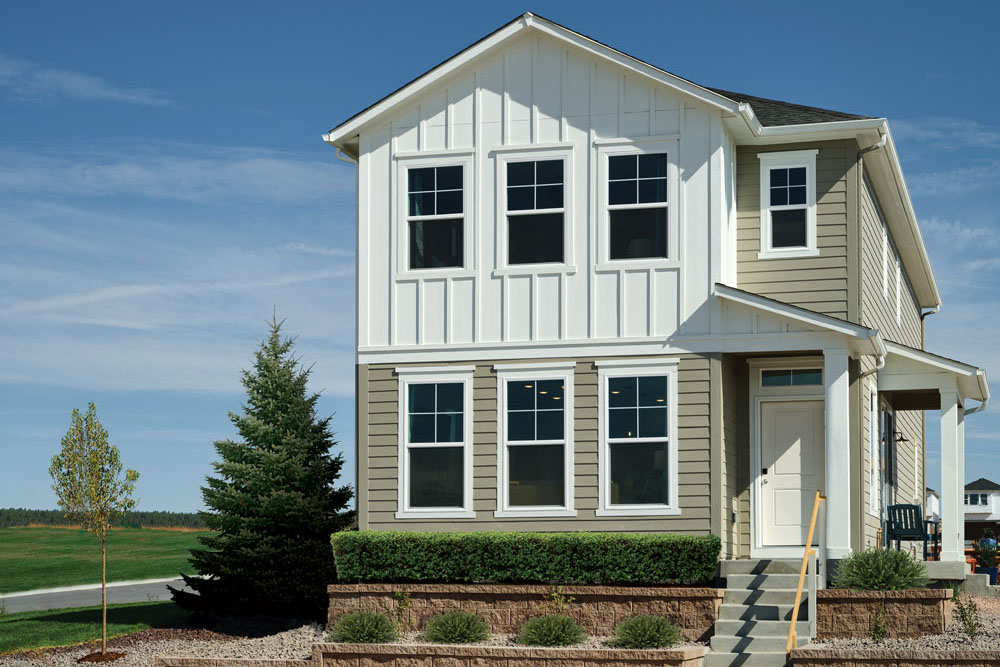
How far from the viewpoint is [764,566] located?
626 inches

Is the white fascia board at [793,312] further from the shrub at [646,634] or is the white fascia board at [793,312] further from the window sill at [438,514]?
the window sill at [438,514]

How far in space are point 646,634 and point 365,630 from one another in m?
3.57

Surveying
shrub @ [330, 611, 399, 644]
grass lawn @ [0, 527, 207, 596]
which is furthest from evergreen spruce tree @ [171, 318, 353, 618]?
grass lawn @ [0, 527, 207, 596]

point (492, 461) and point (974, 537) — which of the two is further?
point (974, 537)

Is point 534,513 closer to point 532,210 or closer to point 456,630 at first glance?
point 456,630

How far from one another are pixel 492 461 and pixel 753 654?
14.7ft

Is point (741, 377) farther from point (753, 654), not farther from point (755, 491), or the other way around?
point (753, 654)

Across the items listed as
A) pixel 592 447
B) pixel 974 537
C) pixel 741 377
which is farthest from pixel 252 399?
pixel 974 537

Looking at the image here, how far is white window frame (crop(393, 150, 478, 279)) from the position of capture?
1745 centimetres

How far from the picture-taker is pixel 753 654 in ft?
47.5

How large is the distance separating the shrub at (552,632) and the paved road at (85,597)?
12693 mm

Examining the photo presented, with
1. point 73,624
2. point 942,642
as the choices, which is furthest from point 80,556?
point 942,642

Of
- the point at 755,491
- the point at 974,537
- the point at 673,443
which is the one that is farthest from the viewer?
the point at 974,537

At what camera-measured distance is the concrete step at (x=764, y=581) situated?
15648 millimetres
